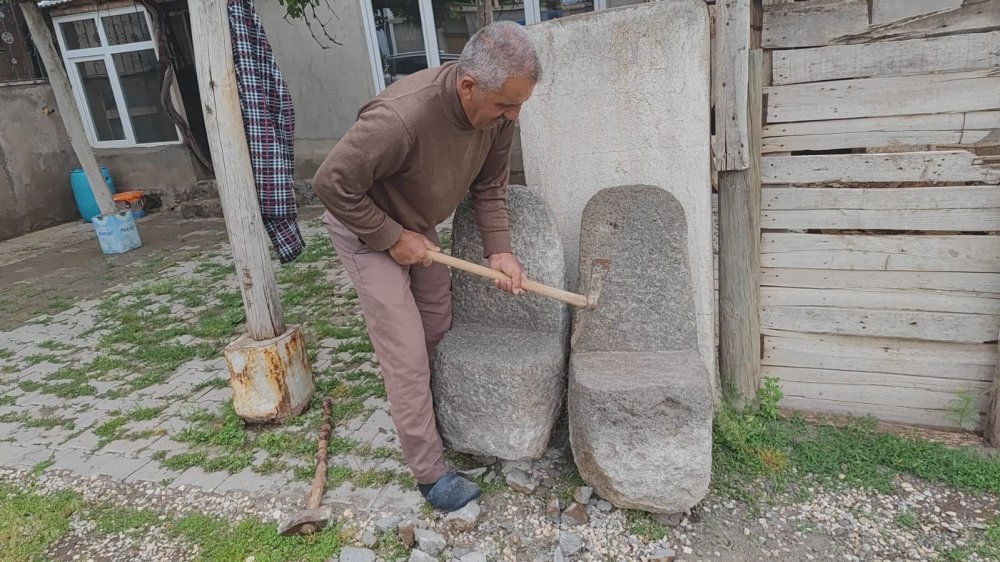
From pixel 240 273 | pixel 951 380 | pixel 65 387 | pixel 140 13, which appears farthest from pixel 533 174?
pixel 140 13

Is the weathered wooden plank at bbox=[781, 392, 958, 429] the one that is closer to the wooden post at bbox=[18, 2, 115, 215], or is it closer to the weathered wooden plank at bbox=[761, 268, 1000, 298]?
the weathered wooden plank at bbox=[761, 268, 1000, 298]

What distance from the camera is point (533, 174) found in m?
3.11

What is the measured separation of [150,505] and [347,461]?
0.91 meters

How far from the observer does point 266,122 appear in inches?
130

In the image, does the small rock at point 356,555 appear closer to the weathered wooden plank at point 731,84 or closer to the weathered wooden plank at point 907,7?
the weathered wooden plank at point 731,84

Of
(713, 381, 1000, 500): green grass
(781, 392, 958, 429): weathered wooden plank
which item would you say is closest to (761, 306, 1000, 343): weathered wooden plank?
(781, 392, 958, 429): weathered wooden plank

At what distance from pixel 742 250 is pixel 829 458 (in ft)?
3.29

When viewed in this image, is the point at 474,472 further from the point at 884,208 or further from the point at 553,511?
the point at 884,208

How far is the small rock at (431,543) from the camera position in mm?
2391

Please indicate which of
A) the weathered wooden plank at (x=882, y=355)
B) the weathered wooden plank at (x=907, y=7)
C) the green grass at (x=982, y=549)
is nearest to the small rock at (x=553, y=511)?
the weathered wooden plank at (x=882, y=355)

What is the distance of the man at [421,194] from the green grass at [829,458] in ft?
3.91

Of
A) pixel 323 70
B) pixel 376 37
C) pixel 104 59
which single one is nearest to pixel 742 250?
pixel 376 37

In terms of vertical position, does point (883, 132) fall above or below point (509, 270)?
above

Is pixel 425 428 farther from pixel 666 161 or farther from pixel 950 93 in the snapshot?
pixel 950 93
